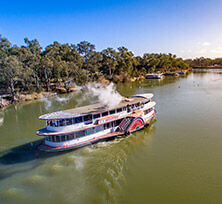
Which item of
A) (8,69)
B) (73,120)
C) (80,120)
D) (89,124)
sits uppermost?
(8,69)

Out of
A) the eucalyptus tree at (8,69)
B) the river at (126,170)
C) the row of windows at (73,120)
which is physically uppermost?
the eucalyptus tree at (8,69)

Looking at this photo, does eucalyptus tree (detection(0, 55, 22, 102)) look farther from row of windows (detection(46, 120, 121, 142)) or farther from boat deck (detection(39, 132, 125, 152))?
row of windows (detection(46, 120, 121, 142))

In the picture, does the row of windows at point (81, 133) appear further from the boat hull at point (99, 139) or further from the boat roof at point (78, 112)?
the boat roof at point (78, 112)

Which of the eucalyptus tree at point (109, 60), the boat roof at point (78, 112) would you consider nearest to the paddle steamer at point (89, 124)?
the boat roof at point (78, 112)

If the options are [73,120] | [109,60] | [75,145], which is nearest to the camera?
[75,145]

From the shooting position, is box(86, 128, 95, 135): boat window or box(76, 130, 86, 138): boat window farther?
box(86, 128, 95, 135): boat window

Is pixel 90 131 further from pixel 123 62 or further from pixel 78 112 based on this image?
pixel 123 62

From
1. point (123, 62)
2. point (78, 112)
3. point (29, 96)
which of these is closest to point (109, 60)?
point (123, 62)

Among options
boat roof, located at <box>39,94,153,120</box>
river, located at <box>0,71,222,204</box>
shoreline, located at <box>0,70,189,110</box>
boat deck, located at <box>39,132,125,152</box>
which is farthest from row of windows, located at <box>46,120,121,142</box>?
shoreline, located at <box>0,70,189,110</box>
